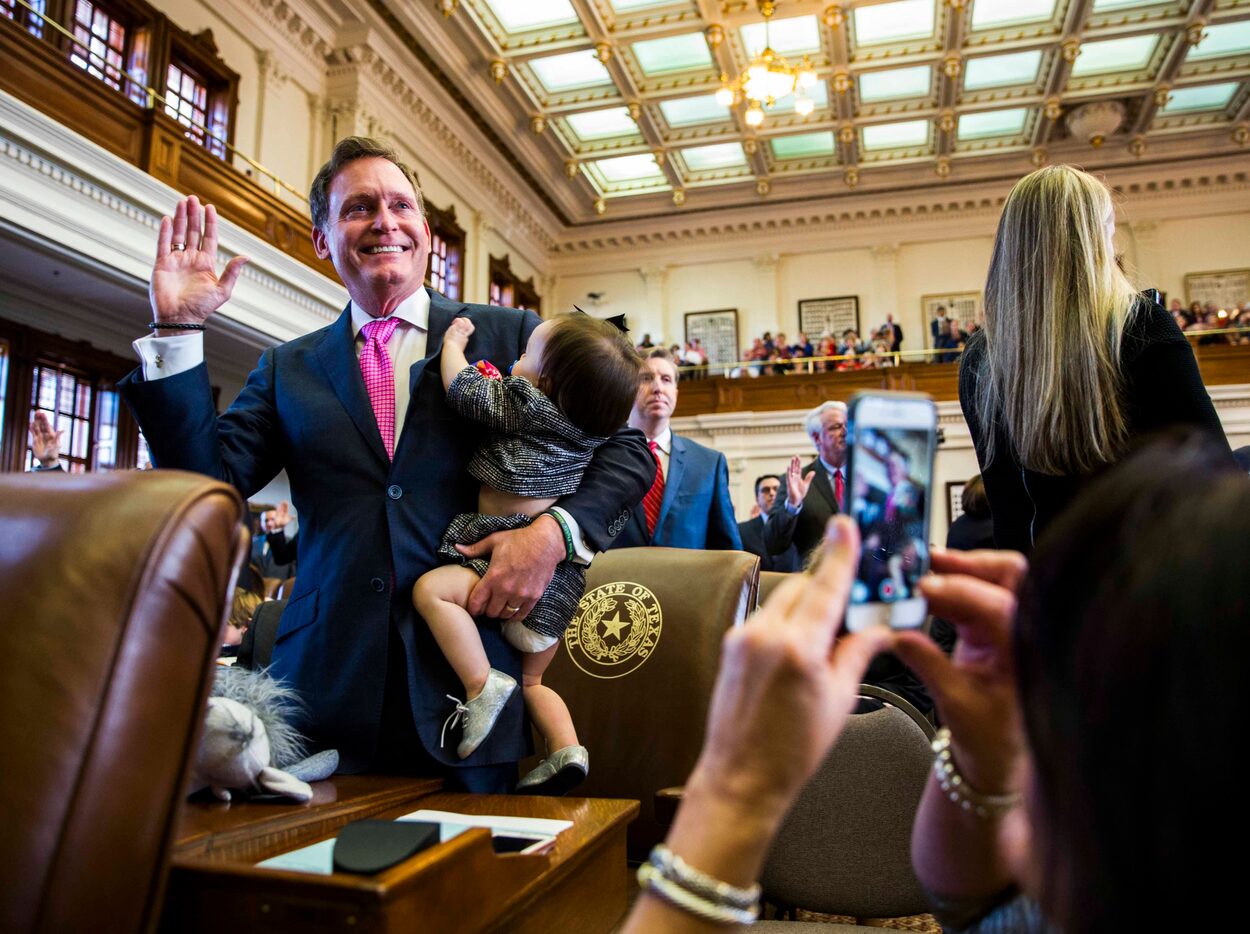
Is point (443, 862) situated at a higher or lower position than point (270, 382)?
lower

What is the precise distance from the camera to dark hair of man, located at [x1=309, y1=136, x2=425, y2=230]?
180cm

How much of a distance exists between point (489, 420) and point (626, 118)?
1353 centimetres

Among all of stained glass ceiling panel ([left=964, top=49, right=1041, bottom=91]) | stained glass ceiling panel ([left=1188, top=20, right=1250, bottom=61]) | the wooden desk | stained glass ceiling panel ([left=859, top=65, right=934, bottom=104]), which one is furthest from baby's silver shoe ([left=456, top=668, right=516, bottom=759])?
stained glass ceiling panel ([left=1188, top=20, right=1250, bottom=61])

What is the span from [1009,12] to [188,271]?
1298cm

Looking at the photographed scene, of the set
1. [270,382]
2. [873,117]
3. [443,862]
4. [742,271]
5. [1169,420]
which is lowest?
[443,862]

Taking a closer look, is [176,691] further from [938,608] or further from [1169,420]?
[1169,420]

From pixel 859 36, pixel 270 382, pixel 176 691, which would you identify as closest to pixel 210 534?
pixel 176 691

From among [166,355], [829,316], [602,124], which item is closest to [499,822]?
[166,355]

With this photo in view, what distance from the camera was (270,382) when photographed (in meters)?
1.76

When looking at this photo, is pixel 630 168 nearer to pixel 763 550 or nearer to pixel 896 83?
pixel 896 83

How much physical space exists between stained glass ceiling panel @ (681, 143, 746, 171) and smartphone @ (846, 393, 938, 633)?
49.4 ft

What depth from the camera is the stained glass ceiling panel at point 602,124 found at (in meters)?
14.0

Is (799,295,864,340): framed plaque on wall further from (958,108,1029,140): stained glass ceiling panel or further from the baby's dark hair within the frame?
the baby's dark hair

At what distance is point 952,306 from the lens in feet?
52.7
